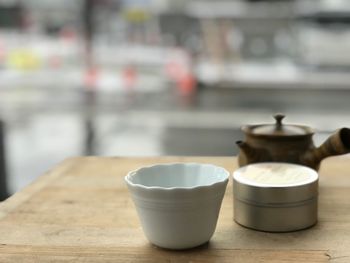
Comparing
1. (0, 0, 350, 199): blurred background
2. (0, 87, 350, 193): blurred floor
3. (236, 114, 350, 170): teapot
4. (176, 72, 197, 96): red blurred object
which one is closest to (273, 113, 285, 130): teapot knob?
(236, 114, 350, 170): teapot

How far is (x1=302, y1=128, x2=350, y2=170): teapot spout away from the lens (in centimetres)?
81

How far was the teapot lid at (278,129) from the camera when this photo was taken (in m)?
0.88

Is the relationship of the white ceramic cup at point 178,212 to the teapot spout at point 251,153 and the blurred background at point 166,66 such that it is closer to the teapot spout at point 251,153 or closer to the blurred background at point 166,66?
the teapot spout at point 251,153

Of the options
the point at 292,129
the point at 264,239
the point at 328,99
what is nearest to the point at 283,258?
the point at 264,239

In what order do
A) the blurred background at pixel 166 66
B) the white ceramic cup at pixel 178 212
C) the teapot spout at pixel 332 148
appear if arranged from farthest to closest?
1. the blurred background at pixel 166 66
2. the teapot spout at pixel 332 148
3. the white ceramic cup at pixel 178 212

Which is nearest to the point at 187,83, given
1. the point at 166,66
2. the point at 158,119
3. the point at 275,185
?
the point at 166,66

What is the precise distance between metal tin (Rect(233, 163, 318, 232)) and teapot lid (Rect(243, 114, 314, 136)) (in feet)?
0.41

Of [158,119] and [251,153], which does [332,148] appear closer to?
[251,153]

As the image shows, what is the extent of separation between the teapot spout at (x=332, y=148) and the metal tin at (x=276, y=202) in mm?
79

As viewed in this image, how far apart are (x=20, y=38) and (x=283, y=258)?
296 cm

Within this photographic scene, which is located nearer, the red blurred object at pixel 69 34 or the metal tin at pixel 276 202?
the metal tin at pixel 276 202

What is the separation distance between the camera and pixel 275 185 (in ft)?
2.40

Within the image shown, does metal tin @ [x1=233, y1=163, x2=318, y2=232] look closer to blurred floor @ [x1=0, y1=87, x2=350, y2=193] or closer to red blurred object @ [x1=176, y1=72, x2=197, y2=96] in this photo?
blurred floor @ [x1=0, y1=87, x2=350, y2=193]

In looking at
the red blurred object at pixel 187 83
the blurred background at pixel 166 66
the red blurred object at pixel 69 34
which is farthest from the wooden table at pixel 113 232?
Answer: the red blurred object at pixel 69 34
